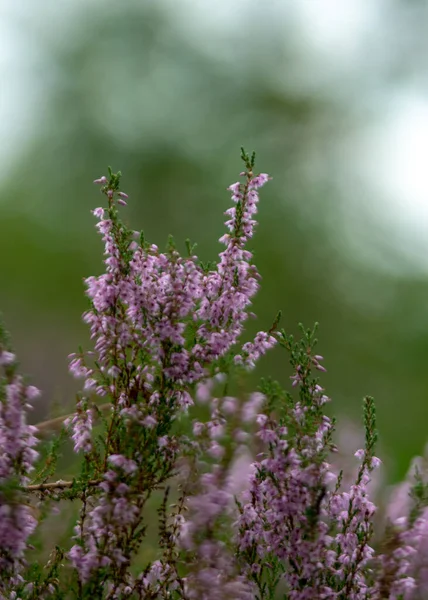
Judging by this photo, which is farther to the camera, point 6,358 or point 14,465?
point 14,465

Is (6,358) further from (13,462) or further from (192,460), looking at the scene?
(192,460)

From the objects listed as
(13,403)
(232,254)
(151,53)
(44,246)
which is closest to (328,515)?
(232,254)

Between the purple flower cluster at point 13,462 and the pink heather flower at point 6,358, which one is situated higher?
the pink heather flower at point 6,358

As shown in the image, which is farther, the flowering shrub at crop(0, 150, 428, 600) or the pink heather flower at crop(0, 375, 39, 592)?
the flowering shrub at crop(0, 150, 428, 600)

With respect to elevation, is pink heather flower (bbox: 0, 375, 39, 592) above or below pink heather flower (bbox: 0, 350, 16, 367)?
below

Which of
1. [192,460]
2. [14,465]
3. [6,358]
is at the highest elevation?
[6,358]

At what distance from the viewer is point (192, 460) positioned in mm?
2424

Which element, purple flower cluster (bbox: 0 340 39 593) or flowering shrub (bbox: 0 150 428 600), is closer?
purple flower cluster (bbox: 0 340 39 593)

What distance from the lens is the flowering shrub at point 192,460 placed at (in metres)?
2.37

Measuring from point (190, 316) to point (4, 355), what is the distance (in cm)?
91

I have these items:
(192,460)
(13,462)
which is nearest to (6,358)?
(13,462)

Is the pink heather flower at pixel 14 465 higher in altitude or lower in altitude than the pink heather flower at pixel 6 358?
lower

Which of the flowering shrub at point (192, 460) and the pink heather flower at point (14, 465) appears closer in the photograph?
the pink heather flower at point (14, 465)

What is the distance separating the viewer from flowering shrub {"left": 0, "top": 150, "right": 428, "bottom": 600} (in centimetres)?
237
